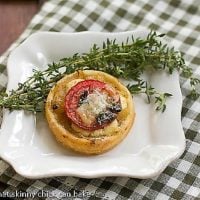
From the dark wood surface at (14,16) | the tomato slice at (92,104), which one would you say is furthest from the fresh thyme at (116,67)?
the dark wood surface at (14,16)

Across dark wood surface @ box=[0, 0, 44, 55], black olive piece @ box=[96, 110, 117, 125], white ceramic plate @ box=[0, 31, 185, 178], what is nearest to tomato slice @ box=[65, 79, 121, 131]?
black olive piece @ box=[96, 110, 117, 125]

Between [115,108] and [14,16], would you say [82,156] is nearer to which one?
[115,108]

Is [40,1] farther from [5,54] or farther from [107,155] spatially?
[107,155]

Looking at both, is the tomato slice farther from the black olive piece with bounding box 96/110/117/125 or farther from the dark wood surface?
the dark wood surface

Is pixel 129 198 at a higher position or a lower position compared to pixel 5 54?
lower

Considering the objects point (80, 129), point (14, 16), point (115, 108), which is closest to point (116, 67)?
point (115, 108)

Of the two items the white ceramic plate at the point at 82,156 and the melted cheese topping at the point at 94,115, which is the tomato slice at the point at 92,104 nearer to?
the melted cheese topping at the point at 94,115

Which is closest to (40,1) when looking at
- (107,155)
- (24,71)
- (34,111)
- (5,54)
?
(5,54)

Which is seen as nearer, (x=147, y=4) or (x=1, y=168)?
(x=1, y=168)
